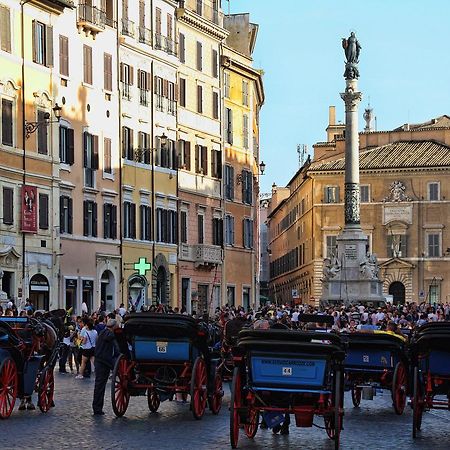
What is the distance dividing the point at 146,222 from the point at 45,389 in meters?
38.5

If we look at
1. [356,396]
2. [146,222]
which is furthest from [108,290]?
[356,396]

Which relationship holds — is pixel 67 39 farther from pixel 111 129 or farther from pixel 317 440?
pixel 317 440

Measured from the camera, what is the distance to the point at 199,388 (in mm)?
20828

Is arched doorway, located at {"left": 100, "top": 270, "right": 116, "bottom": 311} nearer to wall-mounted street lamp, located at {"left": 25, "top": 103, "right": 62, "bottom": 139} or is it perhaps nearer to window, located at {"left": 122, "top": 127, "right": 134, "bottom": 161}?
window, located at {"left": 122, "top": 127, "right": 134, "bottom": 161}

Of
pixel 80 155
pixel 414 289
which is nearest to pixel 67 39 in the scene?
pixel 80 155

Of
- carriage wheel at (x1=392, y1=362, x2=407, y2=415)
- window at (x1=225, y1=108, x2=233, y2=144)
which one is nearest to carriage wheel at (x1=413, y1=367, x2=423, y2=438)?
carriage wheel at (x1=392, y1=362, x2=407, y2=415)

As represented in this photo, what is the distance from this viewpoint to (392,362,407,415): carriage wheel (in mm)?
22250

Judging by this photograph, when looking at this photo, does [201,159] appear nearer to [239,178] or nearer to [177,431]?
[239,178]

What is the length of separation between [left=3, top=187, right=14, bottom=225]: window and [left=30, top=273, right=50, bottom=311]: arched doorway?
8.50 feet

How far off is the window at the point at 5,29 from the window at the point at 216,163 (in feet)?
71.8

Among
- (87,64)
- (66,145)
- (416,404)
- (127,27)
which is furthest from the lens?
(127,27)

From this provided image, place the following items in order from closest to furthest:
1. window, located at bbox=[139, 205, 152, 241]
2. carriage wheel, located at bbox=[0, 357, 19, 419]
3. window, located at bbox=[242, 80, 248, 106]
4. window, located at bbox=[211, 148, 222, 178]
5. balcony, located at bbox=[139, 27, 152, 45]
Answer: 1. carriage wheel, located at bbox=[0, 357, 19, 419]
2. balcony, located at bbox=[139, 27, 152, 45]
3. window, located at bbox=[139, 205, 152, 241]
4. window, located at bbox=[211, 148, 222, 178]
5. window, located at bbox=[242, 80, 248, 106]

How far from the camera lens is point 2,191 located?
153 ft

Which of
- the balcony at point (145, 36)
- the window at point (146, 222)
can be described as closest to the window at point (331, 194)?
the window at point (146, 222)
